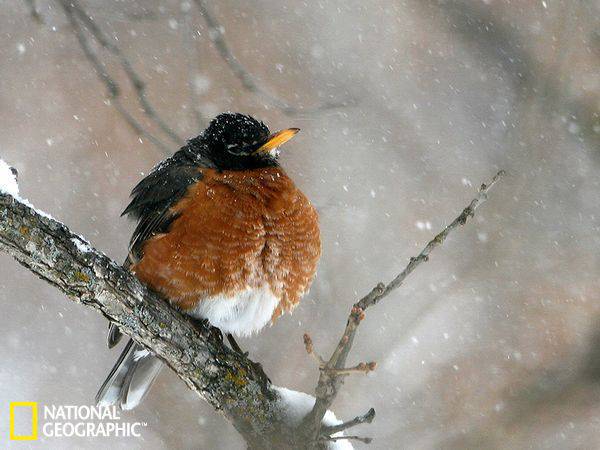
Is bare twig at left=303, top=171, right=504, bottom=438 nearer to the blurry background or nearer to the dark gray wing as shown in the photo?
the dark gray wing

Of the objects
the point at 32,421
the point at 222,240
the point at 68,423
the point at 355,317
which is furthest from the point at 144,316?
the point at 32,421

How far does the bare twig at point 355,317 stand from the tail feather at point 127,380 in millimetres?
1360

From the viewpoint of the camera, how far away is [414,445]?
627 centimetres

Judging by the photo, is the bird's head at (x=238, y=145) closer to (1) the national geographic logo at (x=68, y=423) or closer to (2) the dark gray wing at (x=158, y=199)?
(2) the dark gray wing at (x=158, y=199)

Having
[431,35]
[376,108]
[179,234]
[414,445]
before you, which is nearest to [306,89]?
[376,108]

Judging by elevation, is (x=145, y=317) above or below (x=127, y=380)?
below

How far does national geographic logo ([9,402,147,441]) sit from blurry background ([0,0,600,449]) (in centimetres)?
11

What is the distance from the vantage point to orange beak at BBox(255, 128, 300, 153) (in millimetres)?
4152

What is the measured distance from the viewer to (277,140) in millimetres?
4246

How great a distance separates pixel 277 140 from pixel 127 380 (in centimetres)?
157

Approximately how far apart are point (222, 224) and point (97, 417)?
3.87m

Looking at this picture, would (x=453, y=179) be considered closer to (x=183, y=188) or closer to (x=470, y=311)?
(x=470, y=311)

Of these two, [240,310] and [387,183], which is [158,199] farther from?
[387,183]

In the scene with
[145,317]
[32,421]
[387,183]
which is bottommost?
[145,317]
